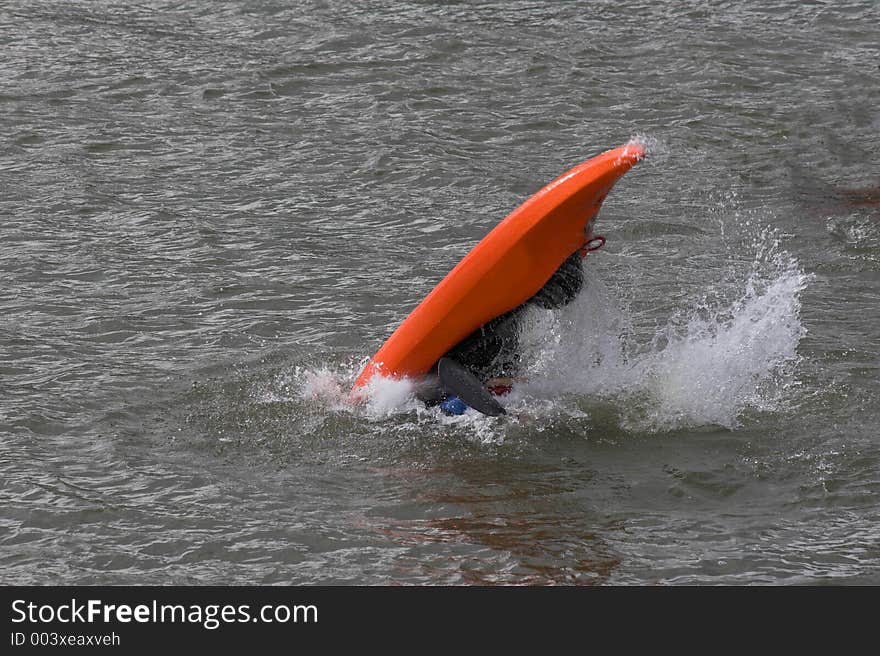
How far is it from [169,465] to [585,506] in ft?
7.27

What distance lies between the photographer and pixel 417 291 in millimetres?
9656

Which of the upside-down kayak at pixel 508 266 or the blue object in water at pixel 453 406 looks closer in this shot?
the upside-down kayak at pixel 508 266

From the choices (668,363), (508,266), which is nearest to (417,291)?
(668,363)

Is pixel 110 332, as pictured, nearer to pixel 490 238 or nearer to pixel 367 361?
pixel 367 361

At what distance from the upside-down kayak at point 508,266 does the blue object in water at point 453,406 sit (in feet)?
0.69

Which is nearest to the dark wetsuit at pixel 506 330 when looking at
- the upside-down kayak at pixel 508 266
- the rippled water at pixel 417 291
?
the upside-down kayak at pixel 508 266

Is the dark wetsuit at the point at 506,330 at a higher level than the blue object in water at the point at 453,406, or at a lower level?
higher

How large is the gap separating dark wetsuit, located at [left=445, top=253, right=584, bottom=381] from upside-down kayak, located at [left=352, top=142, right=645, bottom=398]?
0.05 meters

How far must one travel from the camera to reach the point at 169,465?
7.38 m

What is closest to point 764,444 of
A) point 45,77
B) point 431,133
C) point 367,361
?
point 367,361

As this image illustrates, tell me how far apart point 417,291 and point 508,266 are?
230 centimetres

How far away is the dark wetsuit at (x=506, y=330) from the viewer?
7.61 m

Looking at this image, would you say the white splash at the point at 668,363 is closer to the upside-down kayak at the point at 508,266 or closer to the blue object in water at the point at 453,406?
the upside-down kayak at the point at 508,266

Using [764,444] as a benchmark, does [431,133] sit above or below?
above
